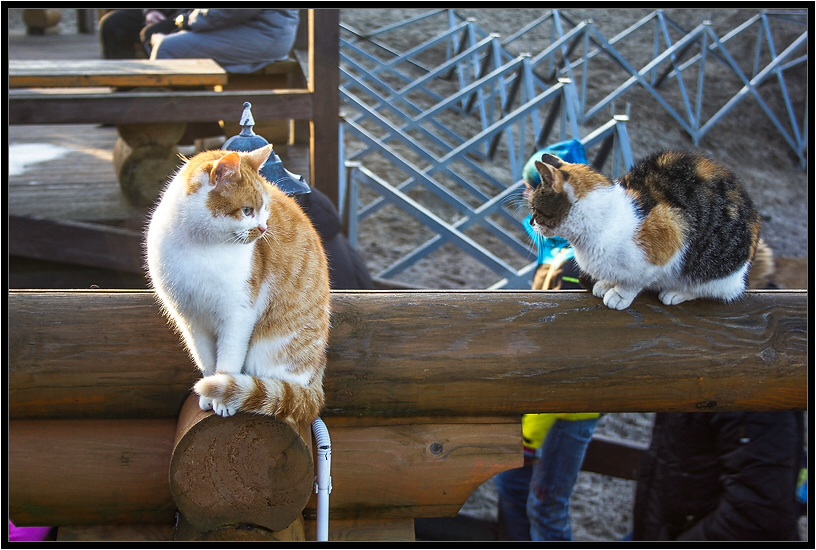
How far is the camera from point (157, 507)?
1894 millimetres

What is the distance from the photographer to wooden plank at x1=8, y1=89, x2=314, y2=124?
3902mm

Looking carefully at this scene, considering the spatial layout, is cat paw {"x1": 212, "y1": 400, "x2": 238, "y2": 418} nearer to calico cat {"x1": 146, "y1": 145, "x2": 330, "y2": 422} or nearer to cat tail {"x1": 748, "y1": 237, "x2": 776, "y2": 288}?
calico cat {"x1": 146, "y1": 145, "x2": 330, "y2": 422}

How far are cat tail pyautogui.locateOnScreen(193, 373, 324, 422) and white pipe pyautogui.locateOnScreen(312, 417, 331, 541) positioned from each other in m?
0.05

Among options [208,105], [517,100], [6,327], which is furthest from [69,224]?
[517,100]

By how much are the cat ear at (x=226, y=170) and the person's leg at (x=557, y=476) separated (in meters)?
1.86

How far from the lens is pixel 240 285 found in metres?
1.64

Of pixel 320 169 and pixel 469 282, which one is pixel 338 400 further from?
pixel 469 282

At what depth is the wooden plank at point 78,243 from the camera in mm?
4297

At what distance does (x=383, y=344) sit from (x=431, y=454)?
11.5 inches

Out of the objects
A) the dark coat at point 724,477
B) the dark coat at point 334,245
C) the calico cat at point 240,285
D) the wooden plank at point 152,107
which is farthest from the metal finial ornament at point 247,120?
the wooden plank at point 152,107

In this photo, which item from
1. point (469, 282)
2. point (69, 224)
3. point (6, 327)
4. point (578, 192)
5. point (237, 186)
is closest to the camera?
point (237, 186)

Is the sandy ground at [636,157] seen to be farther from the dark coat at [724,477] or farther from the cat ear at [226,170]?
the cat ear at [226,170]

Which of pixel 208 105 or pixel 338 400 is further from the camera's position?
pixel 208 105

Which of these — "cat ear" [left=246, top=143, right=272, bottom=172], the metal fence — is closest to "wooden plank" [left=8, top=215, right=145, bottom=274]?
the metal fence
